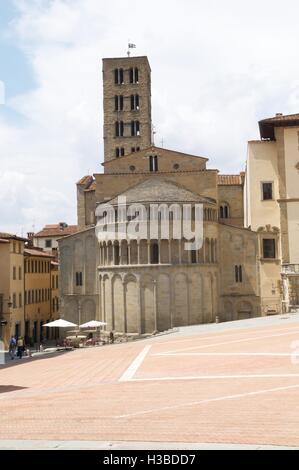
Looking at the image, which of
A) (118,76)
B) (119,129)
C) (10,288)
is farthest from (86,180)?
(10,288)

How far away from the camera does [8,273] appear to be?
55500mm

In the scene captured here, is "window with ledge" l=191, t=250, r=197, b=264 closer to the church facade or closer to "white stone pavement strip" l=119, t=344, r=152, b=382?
the church facade

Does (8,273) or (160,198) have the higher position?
(160,198)

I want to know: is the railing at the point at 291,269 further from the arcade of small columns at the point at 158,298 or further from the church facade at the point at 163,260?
the arcade of small columns at the point at 158,298

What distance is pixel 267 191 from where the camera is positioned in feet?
171

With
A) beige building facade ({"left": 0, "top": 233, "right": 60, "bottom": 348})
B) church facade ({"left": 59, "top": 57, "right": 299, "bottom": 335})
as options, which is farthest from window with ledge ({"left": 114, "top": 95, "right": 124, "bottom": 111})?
Answer: beige building facade ({"left": 0, "top": 233, "right": 60, "bottom": 348})

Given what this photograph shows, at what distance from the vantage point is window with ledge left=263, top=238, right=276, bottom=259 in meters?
55.1

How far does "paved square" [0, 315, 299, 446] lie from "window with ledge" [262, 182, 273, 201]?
2168 cm

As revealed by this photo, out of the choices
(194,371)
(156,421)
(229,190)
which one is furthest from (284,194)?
(156,421)

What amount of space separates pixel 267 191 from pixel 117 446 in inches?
1659

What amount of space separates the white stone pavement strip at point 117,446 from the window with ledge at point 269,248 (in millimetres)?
44008
